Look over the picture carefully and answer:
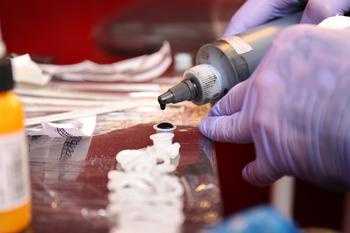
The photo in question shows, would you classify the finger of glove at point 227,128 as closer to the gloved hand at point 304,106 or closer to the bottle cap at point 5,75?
the gloved hand at point 304,106

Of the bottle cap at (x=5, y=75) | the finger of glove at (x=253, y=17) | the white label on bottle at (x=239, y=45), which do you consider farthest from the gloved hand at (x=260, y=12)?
the bottle cap at (x=5, y=75)

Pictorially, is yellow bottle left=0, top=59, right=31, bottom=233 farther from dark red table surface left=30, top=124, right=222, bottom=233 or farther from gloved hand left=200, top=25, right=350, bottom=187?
gloved hand left=200, top=25, right=350, bottom=187

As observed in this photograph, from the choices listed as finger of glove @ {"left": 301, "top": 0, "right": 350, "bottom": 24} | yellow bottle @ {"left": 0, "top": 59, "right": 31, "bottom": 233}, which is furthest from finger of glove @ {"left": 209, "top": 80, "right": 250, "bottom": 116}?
yellow bottle @ {"left": 0, "top": 59, "right": 31, "bottom": 233}

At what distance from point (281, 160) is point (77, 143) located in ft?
0.85

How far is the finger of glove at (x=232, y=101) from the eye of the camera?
648 millimetres

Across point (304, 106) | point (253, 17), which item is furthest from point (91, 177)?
point (253, 17)

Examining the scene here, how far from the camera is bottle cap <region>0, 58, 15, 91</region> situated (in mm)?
427

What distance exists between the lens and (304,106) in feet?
1.87

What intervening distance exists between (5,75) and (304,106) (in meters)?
0.32

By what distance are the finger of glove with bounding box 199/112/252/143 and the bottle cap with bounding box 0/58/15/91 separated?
0.30 meters

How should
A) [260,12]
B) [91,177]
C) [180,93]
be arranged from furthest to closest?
[260,12]
[180,93]
[91,177]

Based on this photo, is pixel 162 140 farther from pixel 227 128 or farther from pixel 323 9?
pixel 323 9

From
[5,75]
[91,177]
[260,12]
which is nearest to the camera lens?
[5,75]

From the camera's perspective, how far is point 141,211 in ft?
1.54
